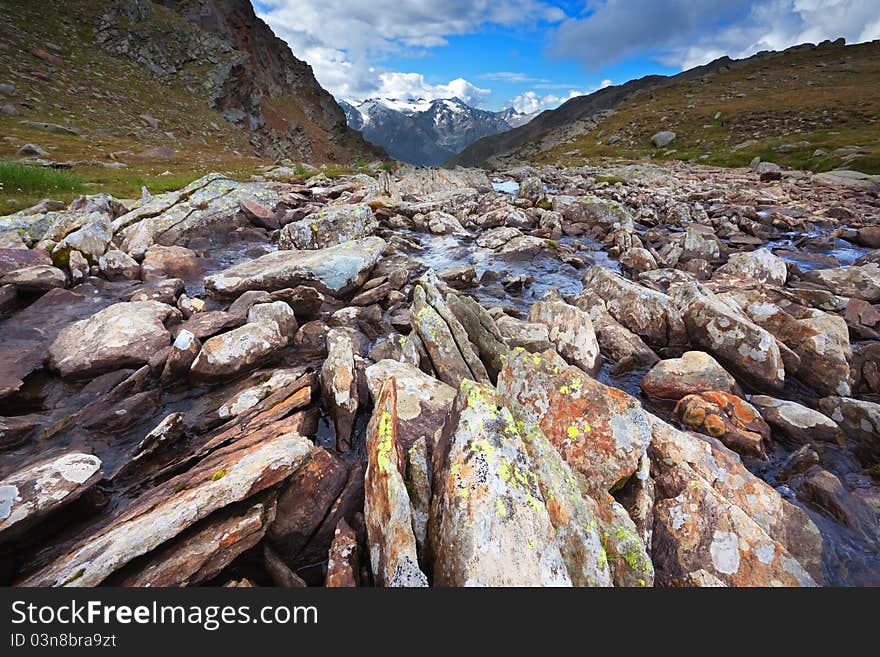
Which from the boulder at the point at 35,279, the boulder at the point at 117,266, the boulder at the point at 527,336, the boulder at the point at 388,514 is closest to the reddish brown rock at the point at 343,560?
the boulder at the point at 388,514

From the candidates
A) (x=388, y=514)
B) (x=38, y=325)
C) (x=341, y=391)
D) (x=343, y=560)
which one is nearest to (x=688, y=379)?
(x=388, y=514)

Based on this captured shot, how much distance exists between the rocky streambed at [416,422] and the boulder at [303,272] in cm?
12

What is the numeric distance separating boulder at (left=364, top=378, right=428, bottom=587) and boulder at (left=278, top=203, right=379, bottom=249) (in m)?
17.6

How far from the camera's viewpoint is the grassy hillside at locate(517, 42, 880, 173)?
63.8 meters

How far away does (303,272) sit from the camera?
15305 mm

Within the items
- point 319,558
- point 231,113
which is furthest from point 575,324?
point 231,113

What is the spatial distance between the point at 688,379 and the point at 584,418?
16.8ft

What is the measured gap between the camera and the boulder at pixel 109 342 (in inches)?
379

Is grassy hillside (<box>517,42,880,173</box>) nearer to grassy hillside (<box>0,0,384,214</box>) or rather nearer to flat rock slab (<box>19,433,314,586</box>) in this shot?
flat rock slab (<box>19,433,314,586</box>)

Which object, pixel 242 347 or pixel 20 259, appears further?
pixel 20 259

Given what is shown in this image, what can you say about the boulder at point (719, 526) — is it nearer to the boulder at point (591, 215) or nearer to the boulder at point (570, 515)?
the boulder at point (570, 515)

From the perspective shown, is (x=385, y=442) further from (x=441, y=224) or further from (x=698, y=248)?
(x=441, y=224)

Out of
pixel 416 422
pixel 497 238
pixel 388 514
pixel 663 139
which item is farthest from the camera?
pixel 663 139

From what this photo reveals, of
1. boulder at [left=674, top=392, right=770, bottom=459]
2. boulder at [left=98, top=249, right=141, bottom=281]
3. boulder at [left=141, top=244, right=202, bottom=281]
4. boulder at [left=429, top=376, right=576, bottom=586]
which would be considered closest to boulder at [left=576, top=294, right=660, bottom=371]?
boulder at [left=674, top=392, right=770, bottom=459]
